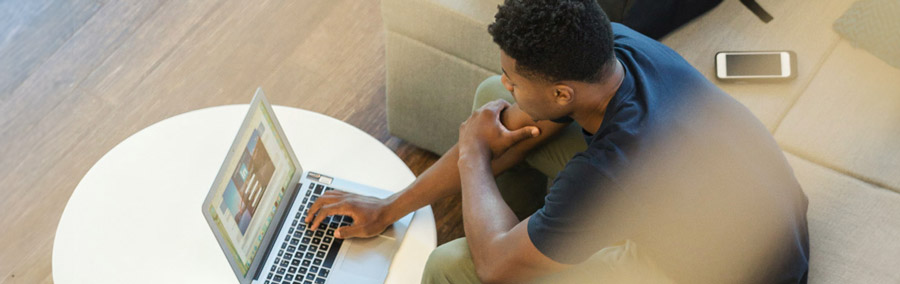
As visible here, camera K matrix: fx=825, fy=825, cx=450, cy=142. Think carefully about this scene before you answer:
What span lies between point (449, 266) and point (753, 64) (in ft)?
2.80

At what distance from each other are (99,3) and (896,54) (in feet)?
7.00

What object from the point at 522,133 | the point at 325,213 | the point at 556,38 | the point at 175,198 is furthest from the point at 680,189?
the point at 175,198

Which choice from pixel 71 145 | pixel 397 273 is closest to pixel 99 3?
pixel 71 145

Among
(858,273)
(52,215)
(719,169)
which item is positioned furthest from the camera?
(52,215)

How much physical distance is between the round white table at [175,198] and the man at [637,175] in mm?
260

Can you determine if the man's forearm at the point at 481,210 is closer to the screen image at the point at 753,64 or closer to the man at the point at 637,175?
the man at the point at 637,175

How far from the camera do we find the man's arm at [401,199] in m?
1.52

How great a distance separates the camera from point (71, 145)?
7.14 ft

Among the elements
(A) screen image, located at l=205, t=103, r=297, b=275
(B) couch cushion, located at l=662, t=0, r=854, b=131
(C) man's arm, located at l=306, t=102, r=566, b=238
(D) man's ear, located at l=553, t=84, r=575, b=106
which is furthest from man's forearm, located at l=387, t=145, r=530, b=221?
(B) couch cushion, located at l=662, t=0, r=854, b=131

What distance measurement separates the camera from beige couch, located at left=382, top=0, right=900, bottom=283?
5.25 feet

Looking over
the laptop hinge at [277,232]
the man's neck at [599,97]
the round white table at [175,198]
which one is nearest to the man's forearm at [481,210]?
the round white table at [175,198]

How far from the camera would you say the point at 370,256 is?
152 centimetres

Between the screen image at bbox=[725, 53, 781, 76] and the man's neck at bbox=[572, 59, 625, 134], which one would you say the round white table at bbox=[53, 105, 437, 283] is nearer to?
the man's neck at bbox=[572, 59, 625, 134]

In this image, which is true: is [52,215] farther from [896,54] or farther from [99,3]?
[896,54]
